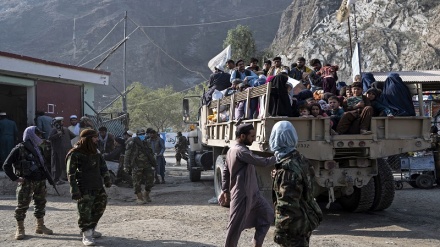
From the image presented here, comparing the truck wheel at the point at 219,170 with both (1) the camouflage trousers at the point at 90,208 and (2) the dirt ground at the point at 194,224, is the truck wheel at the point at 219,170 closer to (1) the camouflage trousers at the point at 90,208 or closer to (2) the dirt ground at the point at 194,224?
(2) the dirt ground at the point at 194,224

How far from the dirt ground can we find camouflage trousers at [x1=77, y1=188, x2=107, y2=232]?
331mm

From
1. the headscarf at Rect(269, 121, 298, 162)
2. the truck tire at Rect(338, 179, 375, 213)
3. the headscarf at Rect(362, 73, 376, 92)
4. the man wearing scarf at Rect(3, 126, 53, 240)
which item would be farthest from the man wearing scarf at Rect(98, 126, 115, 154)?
the headscarf at Rect(269, 121, 298, 162)

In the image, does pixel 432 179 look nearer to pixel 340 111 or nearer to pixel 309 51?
pixel 340 111

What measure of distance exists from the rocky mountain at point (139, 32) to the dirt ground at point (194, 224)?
95123mm

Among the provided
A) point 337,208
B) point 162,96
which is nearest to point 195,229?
point 337,208

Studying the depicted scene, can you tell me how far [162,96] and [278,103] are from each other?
5769cm

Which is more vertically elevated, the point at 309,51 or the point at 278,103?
the point at 309,51

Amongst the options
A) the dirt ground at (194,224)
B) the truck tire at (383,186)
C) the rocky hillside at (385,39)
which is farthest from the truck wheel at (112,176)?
the rocky hillside at (385,39)

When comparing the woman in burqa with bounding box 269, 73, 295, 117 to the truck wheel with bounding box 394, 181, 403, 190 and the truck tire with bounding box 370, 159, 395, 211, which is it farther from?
the truck wheel with bounding box 394, 181, 403, 190

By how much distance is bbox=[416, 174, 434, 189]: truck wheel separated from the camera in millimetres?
12078

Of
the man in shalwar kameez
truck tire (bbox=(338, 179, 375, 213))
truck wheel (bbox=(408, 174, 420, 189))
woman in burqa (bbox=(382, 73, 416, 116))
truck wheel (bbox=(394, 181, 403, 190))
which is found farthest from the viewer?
truck wheel (bbox=(408, 174, 420, 189))

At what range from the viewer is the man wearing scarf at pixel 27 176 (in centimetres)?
703

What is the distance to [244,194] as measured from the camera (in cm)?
547

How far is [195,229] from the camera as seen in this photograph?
7527mm
